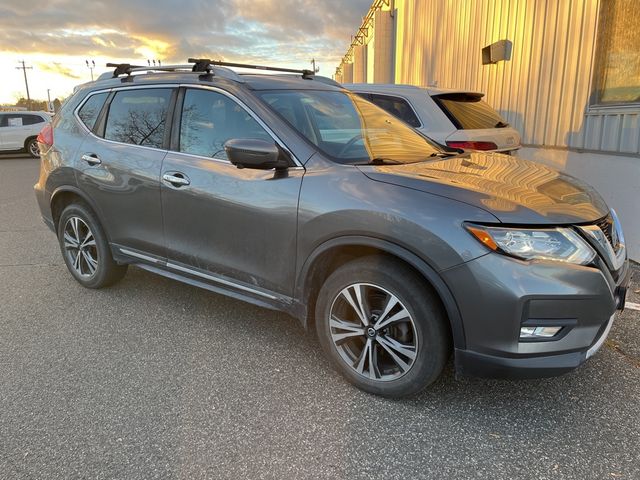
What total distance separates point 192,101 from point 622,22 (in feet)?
16.9

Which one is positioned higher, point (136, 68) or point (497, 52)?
point (497, 52)

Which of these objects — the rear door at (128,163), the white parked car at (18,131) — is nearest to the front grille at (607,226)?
the rear door at (128,163)

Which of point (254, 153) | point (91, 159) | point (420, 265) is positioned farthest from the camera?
point (91, 159)

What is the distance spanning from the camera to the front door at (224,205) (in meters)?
3.00

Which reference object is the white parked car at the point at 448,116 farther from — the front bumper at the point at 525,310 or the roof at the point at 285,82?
the front bumper at the point at 525,310

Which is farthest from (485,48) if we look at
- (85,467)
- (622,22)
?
(85,467)

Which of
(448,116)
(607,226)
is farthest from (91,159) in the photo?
(448,116)

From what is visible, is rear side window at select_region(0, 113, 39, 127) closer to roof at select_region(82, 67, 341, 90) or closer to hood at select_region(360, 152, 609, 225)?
roof at select_region(82, 67, 341, 90)

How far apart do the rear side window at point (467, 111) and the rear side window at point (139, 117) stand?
3370 millimetres

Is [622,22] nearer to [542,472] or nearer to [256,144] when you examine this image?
[256,144]

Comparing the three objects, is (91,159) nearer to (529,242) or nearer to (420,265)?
(420,265)

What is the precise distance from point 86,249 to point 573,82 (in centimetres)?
598

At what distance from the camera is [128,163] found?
149 inches

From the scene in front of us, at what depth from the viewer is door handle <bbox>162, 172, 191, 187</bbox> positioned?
341 centimetres
